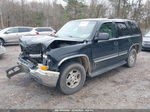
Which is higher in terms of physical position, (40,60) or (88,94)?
(40,60)

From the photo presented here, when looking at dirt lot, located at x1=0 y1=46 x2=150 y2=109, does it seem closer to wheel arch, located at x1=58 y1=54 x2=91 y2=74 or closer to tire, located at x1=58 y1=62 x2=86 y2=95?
tire, located at x1=58 y1=62 x2=86 y2=95

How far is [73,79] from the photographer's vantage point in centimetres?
365

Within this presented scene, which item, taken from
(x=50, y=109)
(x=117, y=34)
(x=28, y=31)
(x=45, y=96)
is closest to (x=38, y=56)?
(x=45, y=96)

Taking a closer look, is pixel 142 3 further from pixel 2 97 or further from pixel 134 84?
pixel 2 97

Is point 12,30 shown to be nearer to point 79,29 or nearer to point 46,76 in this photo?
point 79,29

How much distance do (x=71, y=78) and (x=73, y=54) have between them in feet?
2.04

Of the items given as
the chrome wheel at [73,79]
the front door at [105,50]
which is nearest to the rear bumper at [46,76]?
the chrome wheel at [73,79]

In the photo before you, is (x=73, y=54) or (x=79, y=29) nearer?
(x=73, y=54)

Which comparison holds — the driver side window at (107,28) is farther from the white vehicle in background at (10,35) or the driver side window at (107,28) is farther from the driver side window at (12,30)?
the driver side window at (12,30)

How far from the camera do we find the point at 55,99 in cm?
341

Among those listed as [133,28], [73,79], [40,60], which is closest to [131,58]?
[133,28]

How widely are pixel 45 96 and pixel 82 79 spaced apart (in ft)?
3.34

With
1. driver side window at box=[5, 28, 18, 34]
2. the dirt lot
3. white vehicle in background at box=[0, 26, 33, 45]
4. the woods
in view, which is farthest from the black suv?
the woods

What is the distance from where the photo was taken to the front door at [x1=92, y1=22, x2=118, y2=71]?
157 inches
